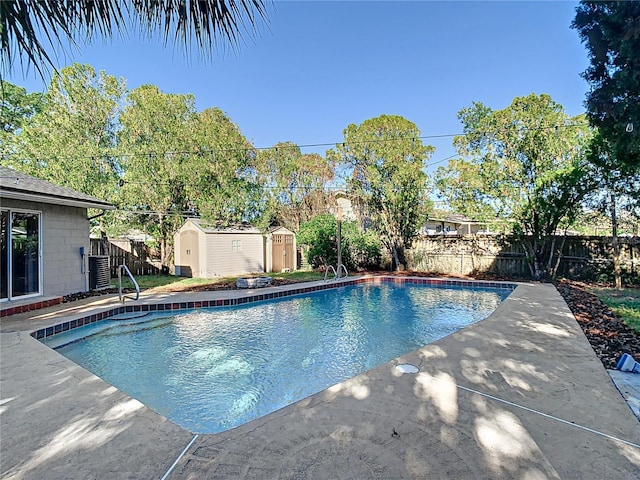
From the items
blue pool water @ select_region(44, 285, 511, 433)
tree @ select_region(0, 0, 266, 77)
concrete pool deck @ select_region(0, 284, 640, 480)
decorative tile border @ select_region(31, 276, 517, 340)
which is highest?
tree @ select_region(0, 0, 266, 77)

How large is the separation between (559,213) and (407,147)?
18.8 feet

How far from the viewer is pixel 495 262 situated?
43.9ft

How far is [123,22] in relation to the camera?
140cm

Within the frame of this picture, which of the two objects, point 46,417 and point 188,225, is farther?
point 188,225

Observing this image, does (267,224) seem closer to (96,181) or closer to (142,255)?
(142,255)

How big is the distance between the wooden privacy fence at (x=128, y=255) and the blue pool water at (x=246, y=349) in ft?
24.0

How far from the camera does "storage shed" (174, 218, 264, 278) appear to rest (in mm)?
13000

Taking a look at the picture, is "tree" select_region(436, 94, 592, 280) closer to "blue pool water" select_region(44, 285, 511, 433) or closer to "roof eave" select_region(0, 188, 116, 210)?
"blue pool water" select_region(44, 285, 511, 433)

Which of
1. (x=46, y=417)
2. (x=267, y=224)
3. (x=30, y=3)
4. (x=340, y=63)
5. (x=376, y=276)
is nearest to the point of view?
(x=30, y=3)

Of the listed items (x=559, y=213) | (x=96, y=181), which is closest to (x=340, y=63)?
(x=559, y=213)

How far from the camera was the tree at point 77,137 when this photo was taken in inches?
471

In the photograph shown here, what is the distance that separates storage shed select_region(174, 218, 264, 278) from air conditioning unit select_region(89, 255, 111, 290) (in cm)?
372

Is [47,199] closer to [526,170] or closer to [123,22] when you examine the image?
[123,22]

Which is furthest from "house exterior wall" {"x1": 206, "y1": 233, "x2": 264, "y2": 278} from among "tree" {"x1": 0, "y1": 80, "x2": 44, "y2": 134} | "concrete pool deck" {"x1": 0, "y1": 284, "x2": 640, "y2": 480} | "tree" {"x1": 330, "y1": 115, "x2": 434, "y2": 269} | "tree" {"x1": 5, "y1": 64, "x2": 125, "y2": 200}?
"tree" {"x1": 0, "y1": 80, "x2": 44, "y2": 134}
